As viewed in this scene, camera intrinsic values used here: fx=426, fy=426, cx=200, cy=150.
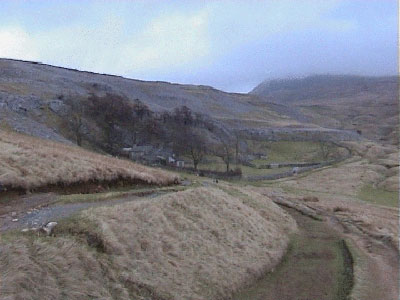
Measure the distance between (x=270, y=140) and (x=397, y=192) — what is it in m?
59.5

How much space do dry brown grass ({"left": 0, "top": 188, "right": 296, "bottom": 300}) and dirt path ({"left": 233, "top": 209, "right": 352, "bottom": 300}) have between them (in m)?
0.62

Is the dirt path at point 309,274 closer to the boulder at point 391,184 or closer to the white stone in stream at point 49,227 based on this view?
the white stone in stream at point 49,227

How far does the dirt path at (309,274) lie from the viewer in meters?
18.9

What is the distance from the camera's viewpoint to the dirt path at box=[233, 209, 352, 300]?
18922mm

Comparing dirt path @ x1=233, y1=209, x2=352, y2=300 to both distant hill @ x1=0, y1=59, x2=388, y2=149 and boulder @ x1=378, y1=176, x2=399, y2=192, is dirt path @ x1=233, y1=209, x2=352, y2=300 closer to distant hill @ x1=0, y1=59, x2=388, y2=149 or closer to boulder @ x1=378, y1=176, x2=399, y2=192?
distant hill @ x1=0, y1=59, x2=388, y2=149

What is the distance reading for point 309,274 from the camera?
840 inches

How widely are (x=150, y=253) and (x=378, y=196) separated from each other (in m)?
48.7

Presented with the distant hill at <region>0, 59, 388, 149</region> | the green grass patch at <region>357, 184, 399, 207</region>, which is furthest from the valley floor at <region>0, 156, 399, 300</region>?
the distant hill at <region>0, 59, 388, 149</region>

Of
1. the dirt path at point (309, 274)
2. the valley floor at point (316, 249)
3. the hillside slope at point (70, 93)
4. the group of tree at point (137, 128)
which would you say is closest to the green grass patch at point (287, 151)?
the group of tree at point (137, 128)

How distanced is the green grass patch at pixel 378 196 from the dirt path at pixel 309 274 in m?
28.8

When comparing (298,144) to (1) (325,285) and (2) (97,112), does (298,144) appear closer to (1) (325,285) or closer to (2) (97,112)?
(2) (97,112)

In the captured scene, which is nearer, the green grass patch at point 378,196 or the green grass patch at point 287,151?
the green grass patch at point 378,196

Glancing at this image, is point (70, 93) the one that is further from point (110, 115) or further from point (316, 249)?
point (316, 249)

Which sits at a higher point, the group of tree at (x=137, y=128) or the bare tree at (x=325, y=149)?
the group of tree at (x=137, y=128)
